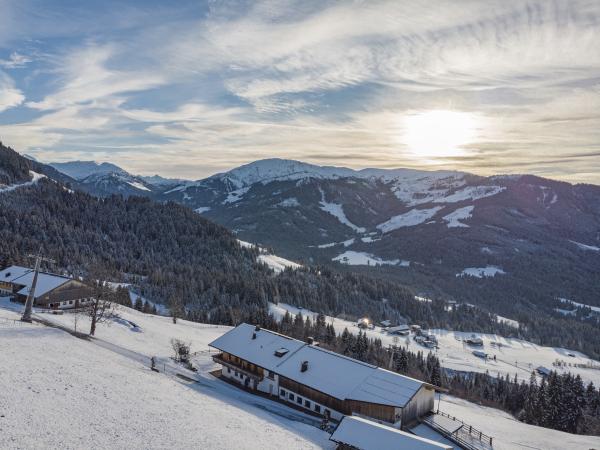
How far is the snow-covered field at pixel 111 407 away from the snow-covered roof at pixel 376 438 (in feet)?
8.76

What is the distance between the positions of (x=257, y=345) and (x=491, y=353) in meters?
140

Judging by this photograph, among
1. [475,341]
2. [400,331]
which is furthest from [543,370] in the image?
[400,331]

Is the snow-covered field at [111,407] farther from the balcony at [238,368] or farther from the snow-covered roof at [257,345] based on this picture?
the snow-covered roof at [257,345]

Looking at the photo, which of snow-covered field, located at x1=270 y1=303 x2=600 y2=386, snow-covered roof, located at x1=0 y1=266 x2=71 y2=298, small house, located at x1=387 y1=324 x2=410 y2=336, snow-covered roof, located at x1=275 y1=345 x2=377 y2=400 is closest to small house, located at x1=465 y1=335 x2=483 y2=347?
snow-covered field, located at x1=270 y1=303 x2=600 y2=386

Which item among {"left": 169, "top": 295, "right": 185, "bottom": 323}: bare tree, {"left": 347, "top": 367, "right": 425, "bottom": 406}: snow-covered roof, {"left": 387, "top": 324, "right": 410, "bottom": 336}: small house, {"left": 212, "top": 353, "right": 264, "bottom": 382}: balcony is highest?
{"left": 347, "top": 367, "right": 425, "bottom": 406}: snow-covered roof

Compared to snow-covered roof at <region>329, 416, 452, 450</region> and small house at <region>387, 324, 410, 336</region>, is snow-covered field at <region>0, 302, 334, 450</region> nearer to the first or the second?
snow-covered roof at <region>329, 416, 452, 450</region>

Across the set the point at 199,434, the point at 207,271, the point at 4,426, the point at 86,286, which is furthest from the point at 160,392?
the point at 207,271

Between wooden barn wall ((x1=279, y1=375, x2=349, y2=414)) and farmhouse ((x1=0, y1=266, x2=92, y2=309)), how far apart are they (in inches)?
2213

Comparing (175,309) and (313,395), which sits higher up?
(313,395)

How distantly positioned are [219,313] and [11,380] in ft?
346

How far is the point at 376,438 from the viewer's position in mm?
37844

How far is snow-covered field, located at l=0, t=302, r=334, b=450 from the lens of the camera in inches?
1063

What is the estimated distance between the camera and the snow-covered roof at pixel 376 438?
36.6m

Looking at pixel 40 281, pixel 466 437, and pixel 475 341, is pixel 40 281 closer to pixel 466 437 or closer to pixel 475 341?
pixel 466 437
